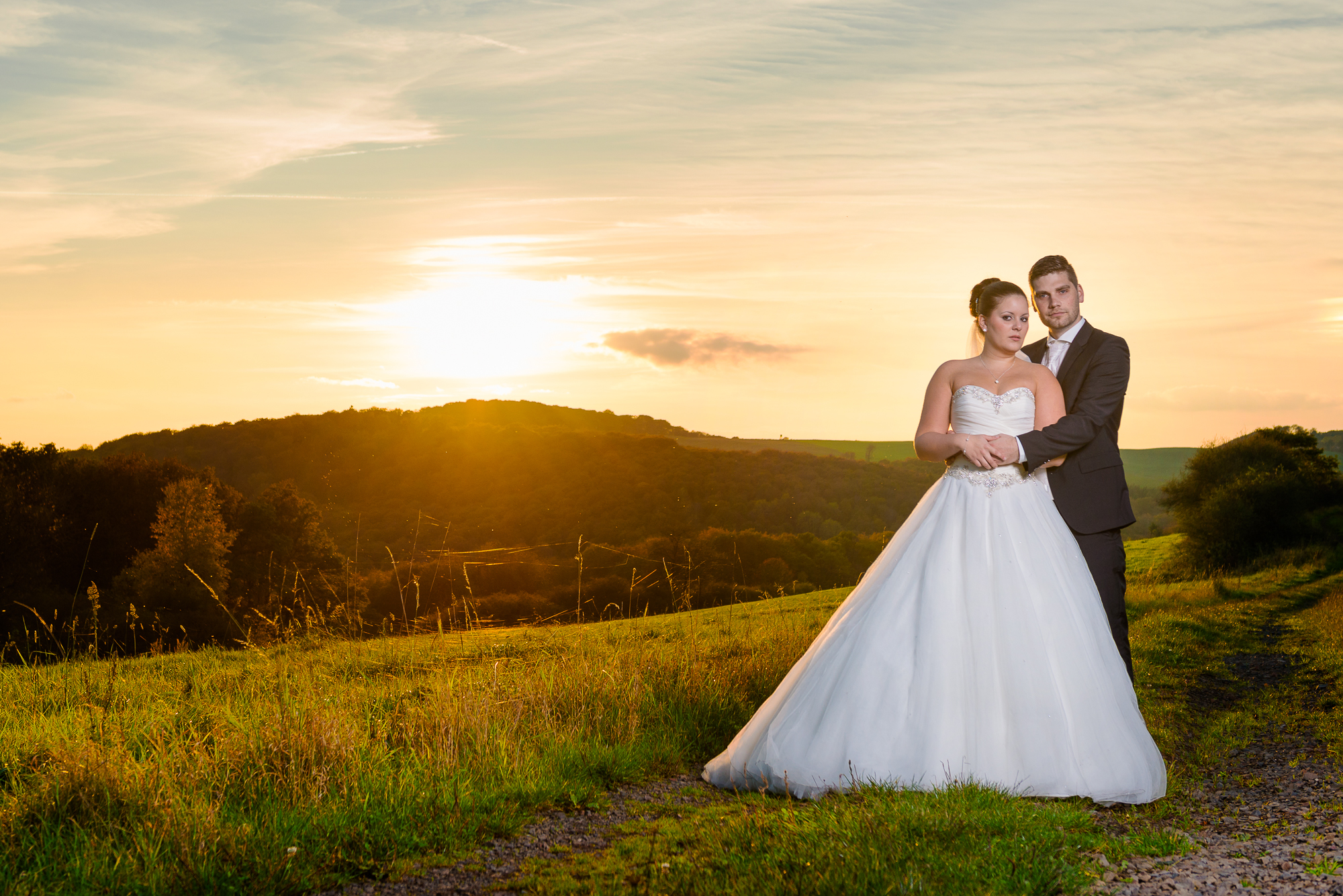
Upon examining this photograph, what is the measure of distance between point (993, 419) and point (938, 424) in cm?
40

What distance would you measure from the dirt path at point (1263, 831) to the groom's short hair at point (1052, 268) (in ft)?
12.2

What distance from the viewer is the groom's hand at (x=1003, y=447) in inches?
242

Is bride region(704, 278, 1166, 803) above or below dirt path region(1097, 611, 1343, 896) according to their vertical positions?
above

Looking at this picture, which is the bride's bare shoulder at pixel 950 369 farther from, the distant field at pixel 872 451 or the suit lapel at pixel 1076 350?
the distant field at pixel 872 451

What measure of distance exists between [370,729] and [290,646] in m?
4.52

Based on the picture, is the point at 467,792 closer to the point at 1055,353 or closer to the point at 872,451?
the point at 1055,353

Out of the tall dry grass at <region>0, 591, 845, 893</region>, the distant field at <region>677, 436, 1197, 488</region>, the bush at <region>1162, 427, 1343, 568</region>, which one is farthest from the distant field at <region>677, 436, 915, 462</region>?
the tall dry grass at <region>0, 591, 845, 893</region>

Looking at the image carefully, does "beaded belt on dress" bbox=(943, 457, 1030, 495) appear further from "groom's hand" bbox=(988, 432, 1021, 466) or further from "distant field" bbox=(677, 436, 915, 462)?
"distant field" bbox=(677, 436, 915, 462)

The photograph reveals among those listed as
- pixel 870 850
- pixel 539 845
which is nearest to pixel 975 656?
pixel 870 850

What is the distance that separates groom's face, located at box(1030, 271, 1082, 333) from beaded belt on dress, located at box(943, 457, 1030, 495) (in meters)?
1.34

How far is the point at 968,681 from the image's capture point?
18.6 feet

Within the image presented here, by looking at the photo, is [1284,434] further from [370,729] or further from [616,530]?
[370,729]

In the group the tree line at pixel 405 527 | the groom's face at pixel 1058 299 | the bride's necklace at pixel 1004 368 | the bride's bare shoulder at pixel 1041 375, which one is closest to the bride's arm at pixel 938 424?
the bride's necklace at pixel 1004 368

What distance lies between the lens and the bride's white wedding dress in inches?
215
